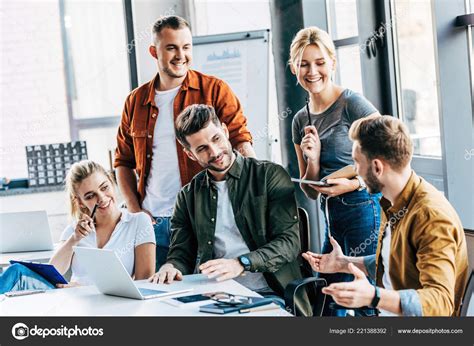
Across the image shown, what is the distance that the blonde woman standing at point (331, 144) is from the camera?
2.54 m

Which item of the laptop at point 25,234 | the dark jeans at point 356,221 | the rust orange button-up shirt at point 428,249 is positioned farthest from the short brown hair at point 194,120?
the laptop at point 25,234

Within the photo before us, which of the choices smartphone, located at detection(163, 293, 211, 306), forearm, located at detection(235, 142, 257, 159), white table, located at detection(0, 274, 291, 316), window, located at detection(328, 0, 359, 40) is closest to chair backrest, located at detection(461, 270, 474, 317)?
white table, located at detection(0, 274, 291, 316)

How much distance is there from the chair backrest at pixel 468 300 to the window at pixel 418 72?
0.87m

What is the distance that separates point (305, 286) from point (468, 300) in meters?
0.64

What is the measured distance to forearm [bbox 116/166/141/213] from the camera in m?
3.01

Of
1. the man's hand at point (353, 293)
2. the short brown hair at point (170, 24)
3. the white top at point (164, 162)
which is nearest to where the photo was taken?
the man's hand at point (353, 293)

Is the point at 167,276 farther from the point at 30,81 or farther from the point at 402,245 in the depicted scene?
the point at 30,81

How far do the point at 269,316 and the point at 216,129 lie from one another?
85cm

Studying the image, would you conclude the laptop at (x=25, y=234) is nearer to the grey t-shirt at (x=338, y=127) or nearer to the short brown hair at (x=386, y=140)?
the grey t-shirt at (x=338, y=127)

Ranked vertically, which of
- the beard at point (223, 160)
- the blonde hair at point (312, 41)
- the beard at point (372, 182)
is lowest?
the beard at point (372, 182)

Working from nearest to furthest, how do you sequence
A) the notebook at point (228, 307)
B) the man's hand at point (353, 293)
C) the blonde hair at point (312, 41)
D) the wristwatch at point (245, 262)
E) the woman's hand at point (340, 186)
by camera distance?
the man's hand at point (353, 293)
the notebook at point (228, 307)
the wristwatch at point (245, 262)
the woman's hand at point (340, 186)
the blonde hair at point (312, 41)

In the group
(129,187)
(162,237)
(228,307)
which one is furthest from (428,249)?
(129,187)

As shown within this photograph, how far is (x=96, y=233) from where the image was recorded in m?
2.59

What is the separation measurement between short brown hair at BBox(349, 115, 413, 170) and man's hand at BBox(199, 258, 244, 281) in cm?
53
